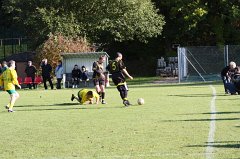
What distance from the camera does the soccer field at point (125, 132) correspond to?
1048cm

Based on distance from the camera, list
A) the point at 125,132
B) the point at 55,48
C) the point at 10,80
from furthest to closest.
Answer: the point at 55,48, the point at 10,80, the point at 125,132

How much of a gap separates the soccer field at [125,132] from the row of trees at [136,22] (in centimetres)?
2917

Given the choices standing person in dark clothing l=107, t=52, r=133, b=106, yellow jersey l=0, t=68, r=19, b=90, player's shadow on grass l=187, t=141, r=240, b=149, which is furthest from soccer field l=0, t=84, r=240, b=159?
yellow jersey l=0, t=68, r=19, b=90

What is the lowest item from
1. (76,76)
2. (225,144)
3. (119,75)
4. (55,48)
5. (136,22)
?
(225,144)

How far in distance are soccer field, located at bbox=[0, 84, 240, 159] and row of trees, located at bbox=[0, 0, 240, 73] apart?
29.2 metres

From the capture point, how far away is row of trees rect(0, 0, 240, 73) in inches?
1944

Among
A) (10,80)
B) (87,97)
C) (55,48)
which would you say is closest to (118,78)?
(87,97)

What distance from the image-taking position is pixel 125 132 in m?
13.2

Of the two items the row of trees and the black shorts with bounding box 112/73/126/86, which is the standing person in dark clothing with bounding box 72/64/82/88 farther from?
the black shorts with bounding box 112/73/126/86

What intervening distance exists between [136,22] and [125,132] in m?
39.5

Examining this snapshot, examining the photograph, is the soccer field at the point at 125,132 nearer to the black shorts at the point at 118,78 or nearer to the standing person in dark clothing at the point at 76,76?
the black shorts at the point at 118,78

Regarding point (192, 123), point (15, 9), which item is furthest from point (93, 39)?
point (192, 123)

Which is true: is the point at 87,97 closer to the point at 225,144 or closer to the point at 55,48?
the point at 225,144

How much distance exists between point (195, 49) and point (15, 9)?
53.6 feet
